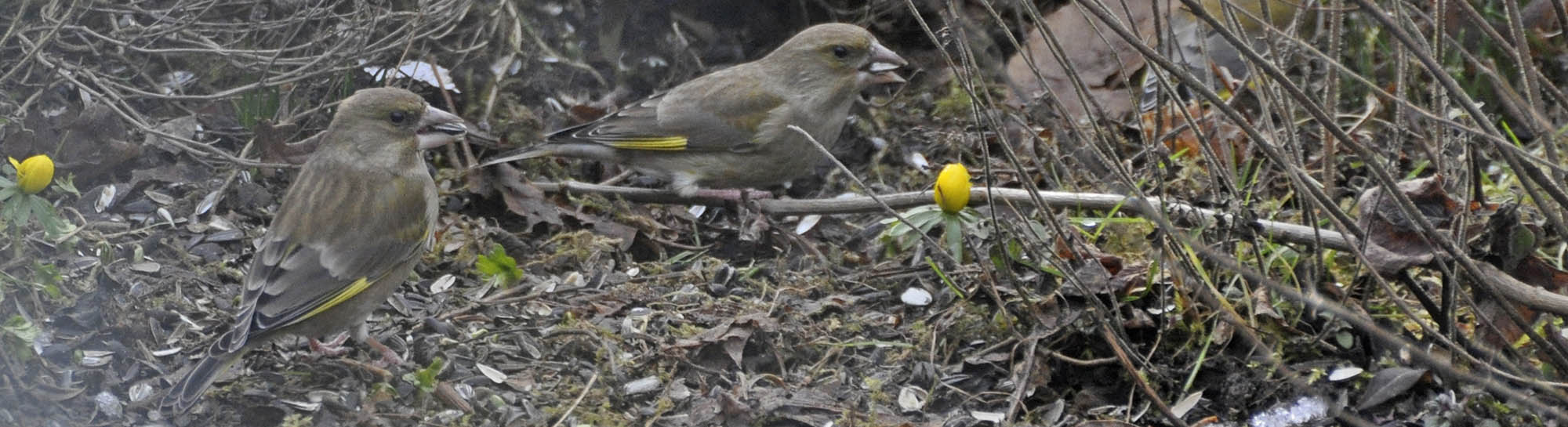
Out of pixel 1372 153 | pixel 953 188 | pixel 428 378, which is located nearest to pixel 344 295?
pixel 428 378

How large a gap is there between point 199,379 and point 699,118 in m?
2.18

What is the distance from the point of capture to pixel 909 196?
154 inches

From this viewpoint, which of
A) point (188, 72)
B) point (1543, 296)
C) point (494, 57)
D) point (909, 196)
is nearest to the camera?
point (1543, 296)

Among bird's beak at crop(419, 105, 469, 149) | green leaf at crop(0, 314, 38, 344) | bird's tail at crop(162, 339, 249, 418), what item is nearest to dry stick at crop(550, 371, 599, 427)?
bird's tail at crop(162, 339, 249, 418)

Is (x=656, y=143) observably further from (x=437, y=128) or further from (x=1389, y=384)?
(x=1389, y=384)

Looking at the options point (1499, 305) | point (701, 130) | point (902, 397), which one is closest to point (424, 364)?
point (902, 397)

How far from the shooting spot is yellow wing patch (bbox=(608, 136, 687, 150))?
4.82 meters

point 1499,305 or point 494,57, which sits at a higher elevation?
point 1499,305

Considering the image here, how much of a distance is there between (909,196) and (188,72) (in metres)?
2.61

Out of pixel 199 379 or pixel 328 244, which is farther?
pixel 328 244

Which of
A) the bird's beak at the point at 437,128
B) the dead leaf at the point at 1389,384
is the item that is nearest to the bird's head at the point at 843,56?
the bird's beak at the point at 437,128

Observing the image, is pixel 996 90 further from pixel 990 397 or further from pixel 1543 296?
pixel 1543 296

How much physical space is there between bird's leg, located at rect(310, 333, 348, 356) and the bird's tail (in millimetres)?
424

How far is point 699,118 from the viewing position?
16.1 ft
